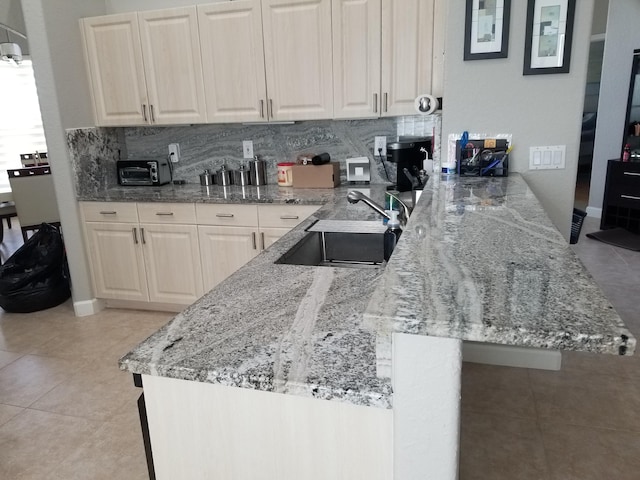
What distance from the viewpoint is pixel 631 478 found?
1.74 m

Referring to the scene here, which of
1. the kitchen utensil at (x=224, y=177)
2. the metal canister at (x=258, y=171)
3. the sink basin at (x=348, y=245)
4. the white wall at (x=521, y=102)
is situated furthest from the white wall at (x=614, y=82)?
the sink basin at (x=348, y=245)

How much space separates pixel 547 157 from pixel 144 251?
102 inches

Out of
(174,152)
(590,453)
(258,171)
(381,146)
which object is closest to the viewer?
(590,453)

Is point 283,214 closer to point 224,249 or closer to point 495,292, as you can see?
point 224,249

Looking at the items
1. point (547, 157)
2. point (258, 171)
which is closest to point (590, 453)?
point (547, 157)

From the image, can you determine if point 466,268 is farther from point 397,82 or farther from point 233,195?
point 233,195

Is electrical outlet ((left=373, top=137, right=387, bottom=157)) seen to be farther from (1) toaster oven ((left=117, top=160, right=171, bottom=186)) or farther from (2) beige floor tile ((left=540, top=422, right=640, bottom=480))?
(2) beige floor tile ((left=540, top=422, right=640, bottom=480))

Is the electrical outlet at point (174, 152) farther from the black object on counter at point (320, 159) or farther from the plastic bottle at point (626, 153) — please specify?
the plastic bottle at point (626, 153)

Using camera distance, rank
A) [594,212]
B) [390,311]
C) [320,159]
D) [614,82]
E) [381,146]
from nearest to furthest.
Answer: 1. [390,311]
2. [320,159]
3. [381,146]
4. [614,82]
5. [594,212]

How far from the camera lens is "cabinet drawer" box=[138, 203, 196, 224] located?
10.3 feet

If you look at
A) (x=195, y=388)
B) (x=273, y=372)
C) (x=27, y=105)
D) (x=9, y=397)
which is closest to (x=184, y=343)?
(x=195, y=388)

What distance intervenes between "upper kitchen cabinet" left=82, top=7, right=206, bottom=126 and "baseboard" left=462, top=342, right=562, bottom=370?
7.46 feet

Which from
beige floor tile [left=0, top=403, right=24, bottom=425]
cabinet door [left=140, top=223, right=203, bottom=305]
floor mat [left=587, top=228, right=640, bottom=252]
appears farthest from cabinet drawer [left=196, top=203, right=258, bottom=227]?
floor mat [left=587, top=228, right=640, bottom=252]

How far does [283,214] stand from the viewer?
2.96 m
